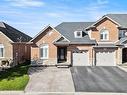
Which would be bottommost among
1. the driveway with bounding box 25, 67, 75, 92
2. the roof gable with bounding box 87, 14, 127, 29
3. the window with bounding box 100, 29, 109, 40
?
the driveway with bounding box 25, 67, 75, 92

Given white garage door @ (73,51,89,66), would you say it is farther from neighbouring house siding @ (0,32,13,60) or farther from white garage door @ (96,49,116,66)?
neighbouring house siding @ (0,32,13,60)

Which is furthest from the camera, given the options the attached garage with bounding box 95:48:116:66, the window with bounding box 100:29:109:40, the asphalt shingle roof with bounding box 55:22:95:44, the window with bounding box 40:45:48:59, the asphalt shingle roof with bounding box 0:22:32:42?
the asphalt shingle roof with bounding box 0:22:32:42

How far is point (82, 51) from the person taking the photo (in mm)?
44344

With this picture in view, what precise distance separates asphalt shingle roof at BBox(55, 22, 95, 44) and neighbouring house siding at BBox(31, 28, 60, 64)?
266 centimetres

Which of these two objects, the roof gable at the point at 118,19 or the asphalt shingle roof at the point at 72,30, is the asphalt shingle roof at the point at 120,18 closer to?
the roof gable at the point at 118,19

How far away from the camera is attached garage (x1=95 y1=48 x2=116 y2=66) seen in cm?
4415

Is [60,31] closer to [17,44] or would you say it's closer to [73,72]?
[17,44]

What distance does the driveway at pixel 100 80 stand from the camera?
27.3m

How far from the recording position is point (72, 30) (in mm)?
47594

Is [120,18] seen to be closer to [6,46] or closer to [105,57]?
[105,57]

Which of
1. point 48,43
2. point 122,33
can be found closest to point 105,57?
point 122,33

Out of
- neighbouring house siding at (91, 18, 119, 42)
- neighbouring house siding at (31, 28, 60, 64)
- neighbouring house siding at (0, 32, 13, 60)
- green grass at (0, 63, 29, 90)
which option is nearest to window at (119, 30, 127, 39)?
neighbouring house siding at (91, 18, 119, 42)

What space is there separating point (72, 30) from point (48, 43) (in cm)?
591

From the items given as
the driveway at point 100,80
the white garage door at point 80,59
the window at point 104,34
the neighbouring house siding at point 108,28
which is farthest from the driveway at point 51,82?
the window at point 104,34
